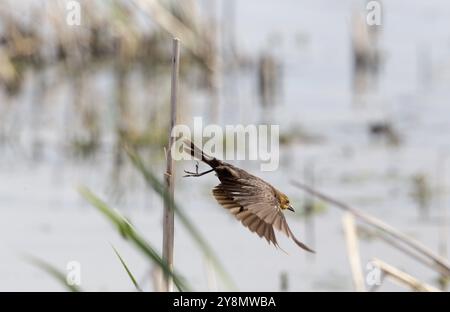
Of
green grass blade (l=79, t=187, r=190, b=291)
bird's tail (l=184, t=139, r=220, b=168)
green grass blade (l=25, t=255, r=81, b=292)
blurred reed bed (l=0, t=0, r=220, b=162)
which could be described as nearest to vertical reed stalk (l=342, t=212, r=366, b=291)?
green grass blade (l=25, t=255, r=81, b=292)

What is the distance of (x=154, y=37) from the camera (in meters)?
7.90

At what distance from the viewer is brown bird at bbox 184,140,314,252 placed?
2.58 feet

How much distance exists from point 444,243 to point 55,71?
15.0ft

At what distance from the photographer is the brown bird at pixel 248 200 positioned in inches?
30.9

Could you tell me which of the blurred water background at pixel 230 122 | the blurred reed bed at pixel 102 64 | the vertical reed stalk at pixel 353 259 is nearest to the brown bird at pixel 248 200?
the blurred water background at pixel 230 122

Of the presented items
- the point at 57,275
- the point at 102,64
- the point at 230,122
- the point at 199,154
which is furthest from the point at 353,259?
the point at 102,64

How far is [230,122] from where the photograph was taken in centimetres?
570

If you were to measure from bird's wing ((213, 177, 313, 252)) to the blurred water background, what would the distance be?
0.66 meters

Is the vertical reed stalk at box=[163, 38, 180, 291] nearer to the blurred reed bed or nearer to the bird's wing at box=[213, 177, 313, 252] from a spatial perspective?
the bird's wing at box=[213, 177, 313, 252]

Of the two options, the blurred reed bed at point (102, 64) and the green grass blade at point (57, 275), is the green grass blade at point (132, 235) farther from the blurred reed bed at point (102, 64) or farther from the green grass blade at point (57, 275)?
the blurred reed bed at point (102, 64)

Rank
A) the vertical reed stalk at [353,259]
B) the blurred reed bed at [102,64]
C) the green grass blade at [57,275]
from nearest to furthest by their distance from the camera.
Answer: the green grass blade at [57,275], the vertical reed stalk at [353,259], the blurred reed bed at [102,64]

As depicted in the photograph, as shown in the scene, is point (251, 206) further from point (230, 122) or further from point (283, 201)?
point (230, 122)

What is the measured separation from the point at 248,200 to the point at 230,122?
491cm

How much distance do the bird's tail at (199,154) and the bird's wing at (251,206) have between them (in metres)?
0.02
